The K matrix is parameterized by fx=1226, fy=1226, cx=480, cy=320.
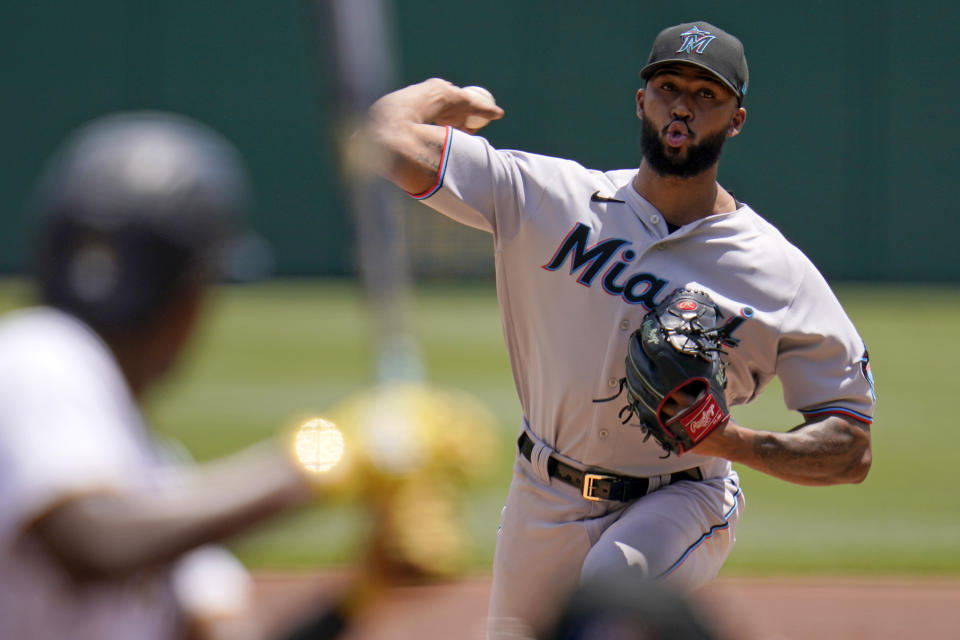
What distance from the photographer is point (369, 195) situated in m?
2.28

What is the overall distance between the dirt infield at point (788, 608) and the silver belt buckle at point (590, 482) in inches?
77.1

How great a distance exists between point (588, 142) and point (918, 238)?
654cm

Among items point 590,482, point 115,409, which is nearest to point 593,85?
point 590,482

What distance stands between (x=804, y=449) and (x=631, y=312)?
681 mm

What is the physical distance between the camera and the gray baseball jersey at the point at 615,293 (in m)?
3.87

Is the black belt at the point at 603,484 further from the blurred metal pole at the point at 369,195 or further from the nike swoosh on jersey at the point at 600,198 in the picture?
the blurred metal pole at the point at 369,195

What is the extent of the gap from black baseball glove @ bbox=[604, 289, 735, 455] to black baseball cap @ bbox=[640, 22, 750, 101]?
31.3 inches

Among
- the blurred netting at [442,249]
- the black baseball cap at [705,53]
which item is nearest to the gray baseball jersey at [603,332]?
the black baseball cap at [705,53]

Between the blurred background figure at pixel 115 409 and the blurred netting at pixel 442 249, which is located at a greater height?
the blurred background figure at pixel 115 409

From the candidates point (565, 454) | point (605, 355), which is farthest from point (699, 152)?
point (565, 454)

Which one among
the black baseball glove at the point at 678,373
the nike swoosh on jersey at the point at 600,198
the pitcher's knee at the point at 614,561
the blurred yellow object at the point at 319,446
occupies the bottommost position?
the pitcher's knee at the point at 614,561

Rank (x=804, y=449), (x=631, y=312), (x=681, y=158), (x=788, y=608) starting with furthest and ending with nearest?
(x=788, y=608) < (x=681, y=158) < (x=631, y=312) < (x=804, y=449)

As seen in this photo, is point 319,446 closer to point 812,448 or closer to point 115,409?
point 115,409

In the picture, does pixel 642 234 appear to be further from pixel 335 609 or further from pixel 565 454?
pixel 335 609
